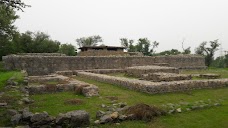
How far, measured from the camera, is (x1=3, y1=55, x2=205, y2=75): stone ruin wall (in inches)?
925

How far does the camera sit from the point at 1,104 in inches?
321

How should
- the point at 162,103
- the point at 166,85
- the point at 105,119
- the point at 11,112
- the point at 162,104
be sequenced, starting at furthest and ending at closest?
the point at 166,85
the point at 162,103
the point at 162,104
the point at 11,112
the point at 105,119

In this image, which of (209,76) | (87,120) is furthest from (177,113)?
(209,76)

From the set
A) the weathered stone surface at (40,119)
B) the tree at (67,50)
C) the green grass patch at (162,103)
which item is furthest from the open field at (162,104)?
the tree at (67,50)

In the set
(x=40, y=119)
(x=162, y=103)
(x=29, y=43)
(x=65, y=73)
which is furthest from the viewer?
(x=29, y=43)

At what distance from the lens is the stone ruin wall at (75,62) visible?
2350 cm

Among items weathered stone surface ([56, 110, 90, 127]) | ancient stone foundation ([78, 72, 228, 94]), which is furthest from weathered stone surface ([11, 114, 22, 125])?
ancient stone foundation ([78, 72, 228, 94])

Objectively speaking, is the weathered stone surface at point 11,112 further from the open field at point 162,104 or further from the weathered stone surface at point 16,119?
the weathered stone surface at point 16,119

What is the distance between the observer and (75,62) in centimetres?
2662

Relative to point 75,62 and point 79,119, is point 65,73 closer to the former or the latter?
point 75,62

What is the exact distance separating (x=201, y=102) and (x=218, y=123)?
8.64 feet

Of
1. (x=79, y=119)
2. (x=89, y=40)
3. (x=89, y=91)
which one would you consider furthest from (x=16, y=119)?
(x=89, y=40)

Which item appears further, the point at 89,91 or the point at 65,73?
the point at 65,73

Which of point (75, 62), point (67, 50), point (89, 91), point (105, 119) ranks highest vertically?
point (67, 50)
